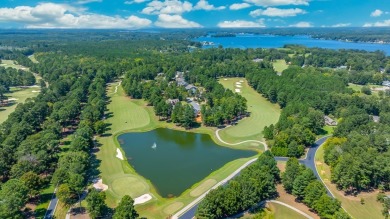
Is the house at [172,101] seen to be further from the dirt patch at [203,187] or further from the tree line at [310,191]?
the tree line at [310,191]

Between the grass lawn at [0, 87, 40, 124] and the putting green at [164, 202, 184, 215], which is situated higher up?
the grass lawn at [0, 87, 40, 124]

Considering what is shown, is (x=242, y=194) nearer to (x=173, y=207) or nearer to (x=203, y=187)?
(x=203, y=187)

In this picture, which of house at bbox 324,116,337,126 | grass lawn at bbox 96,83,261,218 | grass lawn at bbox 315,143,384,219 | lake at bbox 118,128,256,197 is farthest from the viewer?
house at bbox 324,116,337,126

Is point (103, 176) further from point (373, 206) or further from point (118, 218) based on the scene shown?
point (373, 206)

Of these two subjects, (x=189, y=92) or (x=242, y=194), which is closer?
(x=242, y=194)

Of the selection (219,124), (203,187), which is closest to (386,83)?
(219,124)

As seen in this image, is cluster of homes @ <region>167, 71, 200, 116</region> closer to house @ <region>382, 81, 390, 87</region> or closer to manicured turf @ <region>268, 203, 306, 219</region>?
manicured turf @ <region>268, 203, 306, 219</region>

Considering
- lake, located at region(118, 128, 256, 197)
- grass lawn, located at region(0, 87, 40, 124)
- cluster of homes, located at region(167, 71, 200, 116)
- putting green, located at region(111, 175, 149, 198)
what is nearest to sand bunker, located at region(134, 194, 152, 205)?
putting green, located at region(111, 175, 149, 198)
